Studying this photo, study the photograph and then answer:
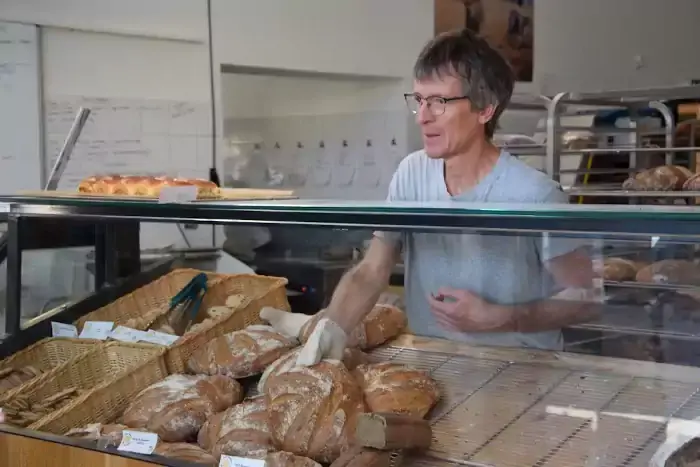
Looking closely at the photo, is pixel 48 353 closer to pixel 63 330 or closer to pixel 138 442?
pixel 63 330

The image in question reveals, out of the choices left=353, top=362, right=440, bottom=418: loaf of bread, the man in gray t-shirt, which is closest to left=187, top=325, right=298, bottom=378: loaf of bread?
the man in gray t-shirt

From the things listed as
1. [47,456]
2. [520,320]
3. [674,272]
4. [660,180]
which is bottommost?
[47,456]

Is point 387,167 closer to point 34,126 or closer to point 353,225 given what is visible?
point 34,126

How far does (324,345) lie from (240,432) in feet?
0.87

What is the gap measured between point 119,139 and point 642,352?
3130 millimetres

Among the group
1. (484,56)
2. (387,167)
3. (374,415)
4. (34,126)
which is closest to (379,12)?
(387,167)

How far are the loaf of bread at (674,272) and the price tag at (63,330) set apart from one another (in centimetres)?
135

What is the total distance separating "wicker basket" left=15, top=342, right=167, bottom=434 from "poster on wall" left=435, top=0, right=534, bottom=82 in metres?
4.35

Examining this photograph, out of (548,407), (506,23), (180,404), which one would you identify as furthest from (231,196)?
(506,23)

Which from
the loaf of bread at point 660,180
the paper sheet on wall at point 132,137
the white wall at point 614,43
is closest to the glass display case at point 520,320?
→ the loaf of bread at point 660,180

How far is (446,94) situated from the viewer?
74.4 inches

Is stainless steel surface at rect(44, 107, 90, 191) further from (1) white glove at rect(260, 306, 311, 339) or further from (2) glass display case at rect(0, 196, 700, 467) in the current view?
(1) white glove at rect(260, 306, 311, 339)

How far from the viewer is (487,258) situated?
5.65 feet

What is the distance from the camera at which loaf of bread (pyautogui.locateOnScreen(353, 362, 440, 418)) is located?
1.53m
